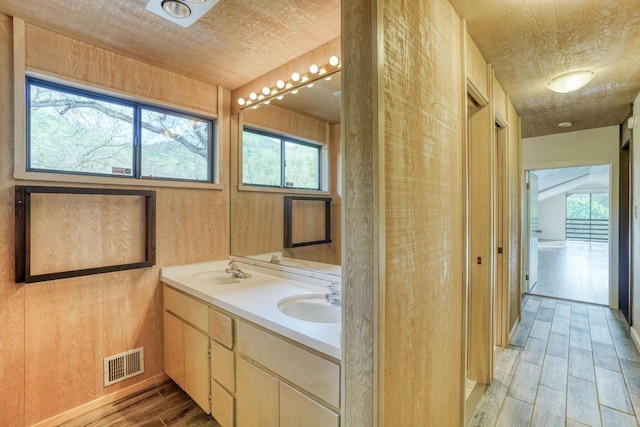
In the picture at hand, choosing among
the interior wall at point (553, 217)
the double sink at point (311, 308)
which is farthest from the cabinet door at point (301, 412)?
the interior wall at point (553, 217)

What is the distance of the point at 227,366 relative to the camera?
165 centimetres

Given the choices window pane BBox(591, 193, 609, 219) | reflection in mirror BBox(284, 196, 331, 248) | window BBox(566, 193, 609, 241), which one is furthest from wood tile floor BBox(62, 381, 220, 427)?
window pane BBox(591, 193, 609, 219)

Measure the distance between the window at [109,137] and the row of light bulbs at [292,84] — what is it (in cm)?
50

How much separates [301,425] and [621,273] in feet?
15.0

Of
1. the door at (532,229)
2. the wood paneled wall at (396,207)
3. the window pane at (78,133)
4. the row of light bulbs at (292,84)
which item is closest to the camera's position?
the wood paneled wall at (396,207)

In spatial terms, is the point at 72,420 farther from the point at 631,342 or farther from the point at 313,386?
the point at 631,342

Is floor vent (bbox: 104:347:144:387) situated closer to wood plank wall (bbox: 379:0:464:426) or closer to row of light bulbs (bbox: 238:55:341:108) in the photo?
wood plank wall (bbox: 379:0:464:426)

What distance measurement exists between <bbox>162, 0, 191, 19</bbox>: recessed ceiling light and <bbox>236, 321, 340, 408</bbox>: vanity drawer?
1.73m

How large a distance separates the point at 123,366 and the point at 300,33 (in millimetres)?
2622

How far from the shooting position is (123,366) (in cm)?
213

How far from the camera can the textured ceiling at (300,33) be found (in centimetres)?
156

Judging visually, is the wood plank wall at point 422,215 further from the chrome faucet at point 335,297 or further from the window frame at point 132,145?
the window frame at point 132,145

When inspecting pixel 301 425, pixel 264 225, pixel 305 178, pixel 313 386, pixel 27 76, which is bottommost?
pixel 301 425

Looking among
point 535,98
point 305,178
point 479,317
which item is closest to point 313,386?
point 305,178
